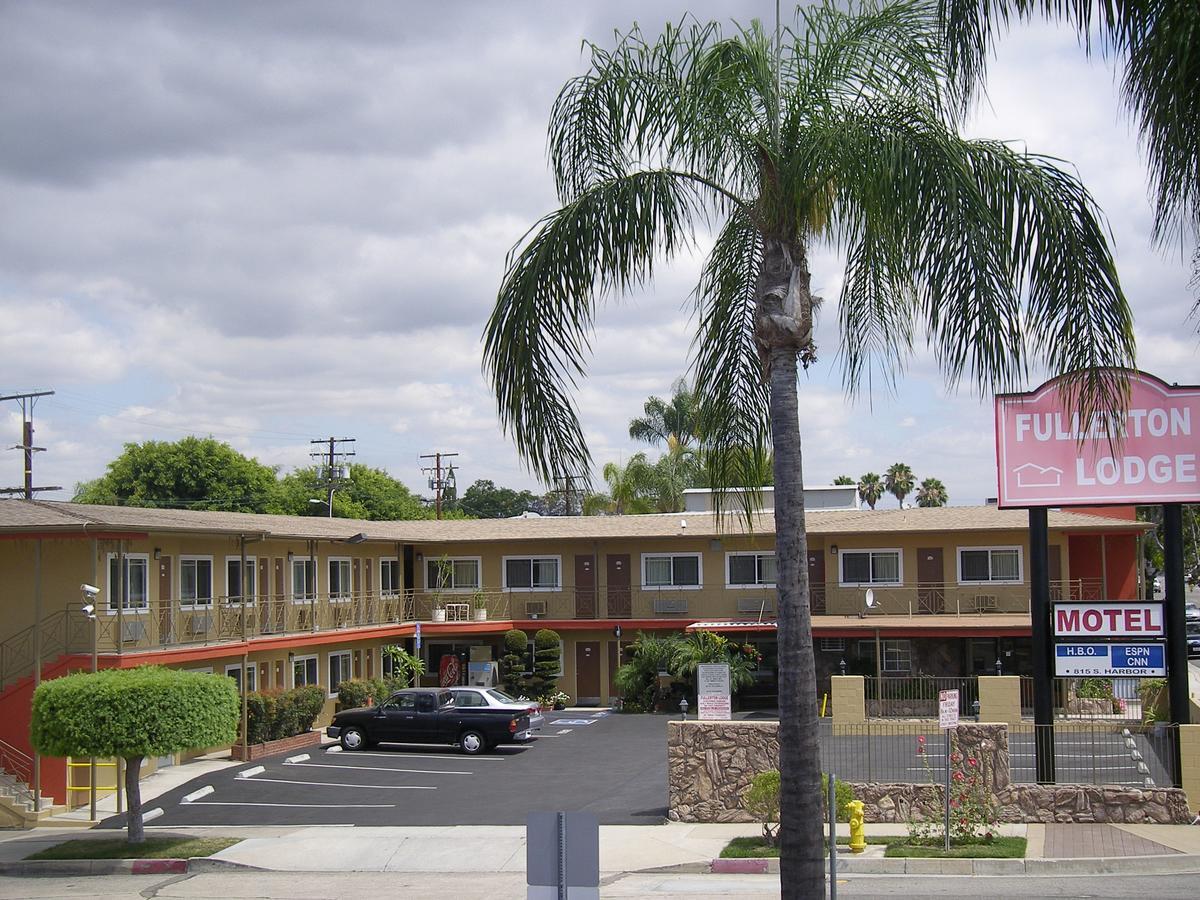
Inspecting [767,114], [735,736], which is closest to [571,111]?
[767,114]

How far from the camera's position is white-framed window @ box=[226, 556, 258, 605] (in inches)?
1328

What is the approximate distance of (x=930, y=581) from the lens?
39.7 meters

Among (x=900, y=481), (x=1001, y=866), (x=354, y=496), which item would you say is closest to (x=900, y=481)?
(x=900, y=481)

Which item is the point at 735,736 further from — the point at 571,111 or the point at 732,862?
the point at 571,111

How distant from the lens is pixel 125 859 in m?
20.7

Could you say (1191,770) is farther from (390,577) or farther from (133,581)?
(390,577)

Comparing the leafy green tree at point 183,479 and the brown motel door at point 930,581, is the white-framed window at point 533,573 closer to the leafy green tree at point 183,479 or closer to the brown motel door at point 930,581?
the brown motel door at point 930,581

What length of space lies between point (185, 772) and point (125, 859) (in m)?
8.34

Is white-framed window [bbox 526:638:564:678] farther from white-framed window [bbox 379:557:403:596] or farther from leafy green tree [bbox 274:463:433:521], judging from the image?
leafy green tree [bbox 274:463:433:521]

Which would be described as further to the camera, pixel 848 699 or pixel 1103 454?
pixel 848 699

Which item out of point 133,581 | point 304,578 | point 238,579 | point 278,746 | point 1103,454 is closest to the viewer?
point 1103,454

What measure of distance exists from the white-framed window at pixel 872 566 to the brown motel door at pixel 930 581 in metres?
0.64

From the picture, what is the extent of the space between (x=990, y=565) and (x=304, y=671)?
2178 centimetres

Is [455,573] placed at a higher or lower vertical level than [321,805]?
higher
